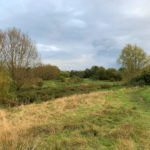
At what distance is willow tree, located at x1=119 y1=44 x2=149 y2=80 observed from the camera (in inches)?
2507

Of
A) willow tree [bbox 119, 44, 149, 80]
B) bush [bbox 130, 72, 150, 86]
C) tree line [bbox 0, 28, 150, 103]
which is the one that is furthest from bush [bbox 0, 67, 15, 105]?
willow tree [bbox 119, 44, 149, 80]

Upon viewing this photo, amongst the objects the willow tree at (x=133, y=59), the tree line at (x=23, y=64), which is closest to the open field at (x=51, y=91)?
the tree line at (x=23, y=64)

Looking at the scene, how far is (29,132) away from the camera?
985cm

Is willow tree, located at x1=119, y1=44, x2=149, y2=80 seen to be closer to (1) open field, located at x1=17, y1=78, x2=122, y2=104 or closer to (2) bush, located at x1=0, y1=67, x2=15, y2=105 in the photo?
(1) open field, located at x1=17, y1=78, x2=122, y2=104

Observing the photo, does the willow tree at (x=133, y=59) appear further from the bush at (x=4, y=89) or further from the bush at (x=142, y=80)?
the bush at (x=4, y=89)

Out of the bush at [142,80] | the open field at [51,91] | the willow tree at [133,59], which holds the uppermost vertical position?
the willow tree at [133,59]

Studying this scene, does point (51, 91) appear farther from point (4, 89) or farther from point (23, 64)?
point (4, 89)

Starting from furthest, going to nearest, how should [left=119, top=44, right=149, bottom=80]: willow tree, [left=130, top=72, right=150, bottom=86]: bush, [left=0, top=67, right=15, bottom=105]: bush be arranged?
[left=119, top=44, right=149, bottom=80]: willow tree, [left=130, top=72, right=150, bottom=86]: bush, [left=0, top=67, right=15, bottom=105]: bush

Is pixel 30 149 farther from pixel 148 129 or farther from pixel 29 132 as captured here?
pixel 148 129

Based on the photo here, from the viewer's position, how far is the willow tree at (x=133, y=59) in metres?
63.7

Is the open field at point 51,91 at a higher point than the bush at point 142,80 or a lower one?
lower

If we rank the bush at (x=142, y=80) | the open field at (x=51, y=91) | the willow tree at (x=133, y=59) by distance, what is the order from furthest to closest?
the willow tree at (x=133, y=59) < the bush at (x=142, y=80) < the open field at (x=51, y=91)

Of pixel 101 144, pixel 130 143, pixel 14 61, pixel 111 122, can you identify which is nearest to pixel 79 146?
pixel 101 144

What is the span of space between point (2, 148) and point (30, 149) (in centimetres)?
63
